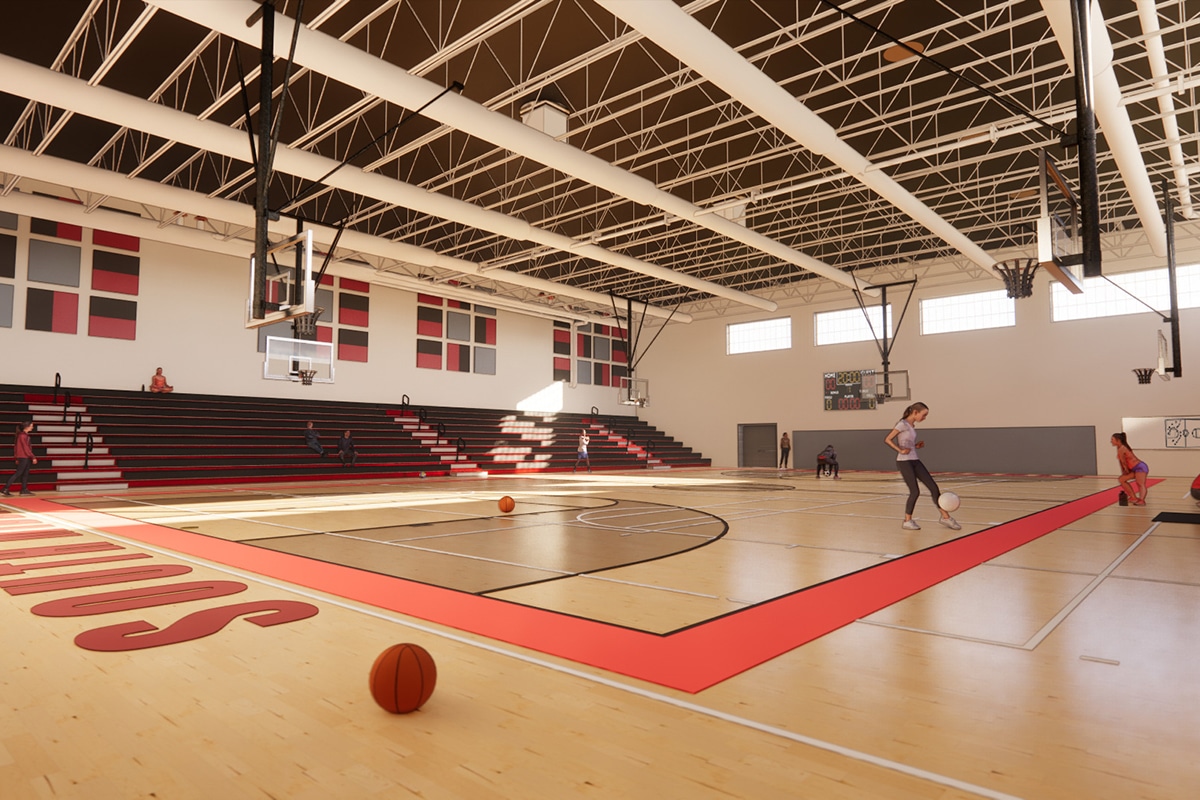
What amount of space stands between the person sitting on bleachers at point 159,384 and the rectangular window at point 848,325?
2369 centimetres

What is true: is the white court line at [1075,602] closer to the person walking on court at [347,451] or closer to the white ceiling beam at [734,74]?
the white ceiling beam at [734,74]

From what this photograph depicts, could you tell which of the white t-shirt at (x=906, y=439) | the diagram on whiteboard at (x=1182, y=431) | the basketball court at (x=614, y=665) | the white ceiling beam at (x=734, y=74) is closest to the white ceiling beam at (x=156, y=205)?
the basketball court at (x=614, y=665)

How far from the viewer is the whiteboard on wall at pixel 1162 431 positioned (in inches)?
826

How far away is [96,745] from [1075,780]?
360 cm

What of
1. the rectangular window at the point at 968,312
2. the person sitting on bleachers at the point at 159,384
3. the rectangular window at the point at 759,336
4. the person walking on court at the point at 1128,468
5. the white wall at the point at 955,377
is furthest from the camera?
the rectangular window at the point at 759,336

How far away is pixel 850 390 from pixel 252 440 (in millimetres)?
21800

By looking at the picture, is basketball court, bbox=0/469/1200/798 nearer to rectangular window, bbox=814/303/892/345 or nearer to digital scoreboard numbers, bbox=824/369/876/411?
digital scoreboard numbers, bbox=824/369/876/411

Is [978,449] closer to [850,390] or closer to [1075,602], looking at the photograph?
[850,390]

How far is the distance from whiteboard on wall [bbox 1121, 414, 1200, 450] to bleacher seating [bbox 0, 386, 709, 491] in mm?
16729

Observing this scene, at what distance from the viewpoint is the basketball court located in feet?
8.09

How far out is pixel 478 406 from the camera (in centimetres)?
2895

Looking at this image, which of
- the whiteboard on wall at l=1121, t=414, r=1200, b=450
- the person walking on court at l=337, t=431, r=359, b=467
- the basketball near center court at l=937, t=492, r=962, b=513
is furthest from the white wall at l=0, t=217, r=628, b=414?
the whiteboard on wall at l=1121, t=414, r=1200, b=450

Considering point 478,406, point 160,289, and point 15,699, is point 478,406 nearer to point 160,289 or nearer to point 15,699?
point 160,289

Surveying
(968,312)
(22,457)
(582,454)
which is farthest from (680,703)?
(968,312)
